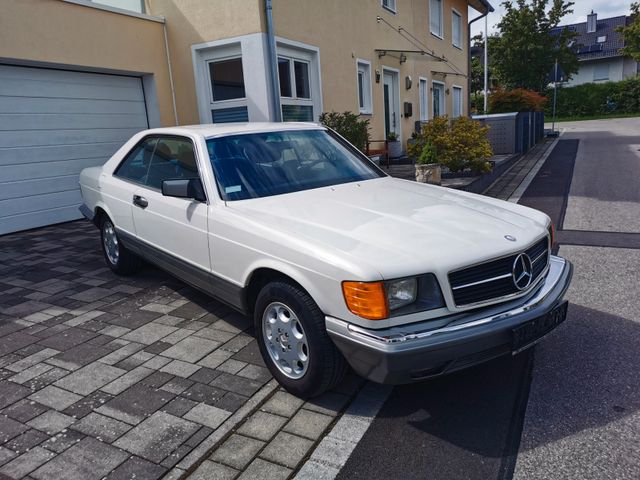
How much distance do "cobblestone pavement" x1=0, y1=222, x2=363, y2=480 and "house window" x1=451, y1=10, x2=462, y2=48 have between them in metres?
19.8

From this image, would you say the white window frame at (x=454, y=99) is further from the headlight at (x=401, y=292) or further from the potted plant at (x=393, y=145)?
the headlight at (x=401, y=292)

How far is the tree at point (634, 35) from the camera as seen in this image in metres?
35.9

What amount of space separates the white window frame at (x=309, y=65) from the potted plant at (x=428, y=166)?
2781 millimetres

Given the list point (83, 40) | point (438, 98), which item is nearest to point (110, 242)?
point (83, 40)

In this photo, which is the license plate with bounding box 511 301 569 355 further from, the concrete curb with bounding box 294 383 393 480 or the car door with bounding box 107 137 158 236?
the car door with bounding box 107 137 158 236

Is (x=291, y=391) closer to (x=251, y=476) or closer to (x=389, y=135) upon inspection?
(x=251, y=476)

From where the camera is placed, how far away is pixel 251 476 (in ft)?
8.11

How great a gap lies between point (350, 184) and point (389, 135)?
11567 mm

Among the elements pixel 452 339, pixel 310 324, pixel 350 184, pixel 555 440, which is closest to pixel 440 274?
pixel 452 339

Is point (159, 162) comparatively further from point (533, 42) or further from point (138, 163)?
point (533, 42)

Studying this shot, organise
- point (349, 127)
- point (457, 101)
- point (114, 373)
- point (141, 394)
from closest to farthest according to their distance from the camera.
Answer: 1. point (141, 394)
2. point (114, 373)
3. point (349, 127)
4. point (457, 101)

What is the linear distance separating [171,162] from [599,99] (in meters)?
45.7

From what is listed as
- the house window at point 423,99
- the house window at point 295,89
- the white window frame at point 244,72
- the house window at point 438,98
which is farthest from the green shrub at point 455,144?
the house window at point 438,98

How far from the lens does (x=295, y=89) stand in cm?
1032
